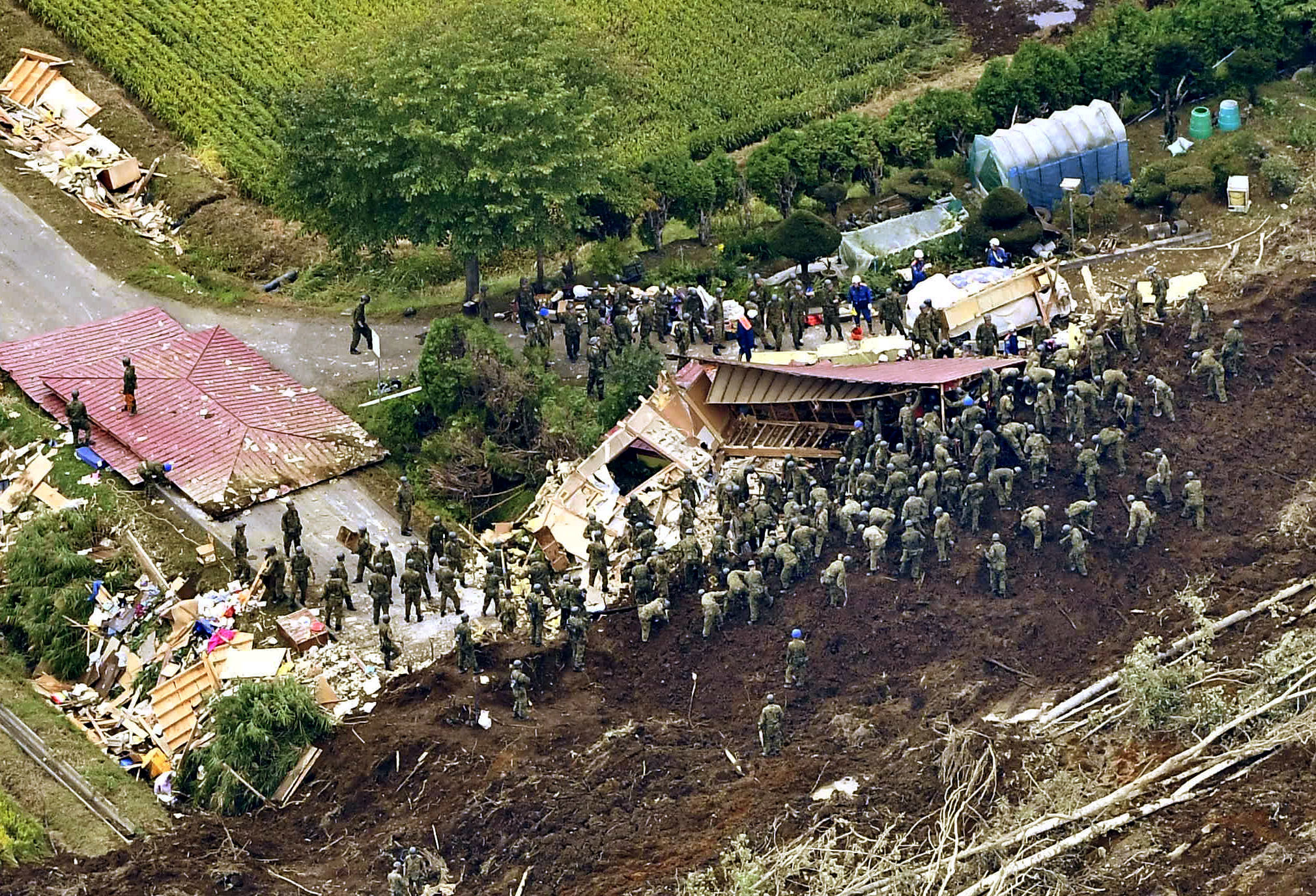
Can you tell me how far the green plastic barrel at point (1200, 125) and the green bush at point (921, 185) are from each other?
18.0 ft

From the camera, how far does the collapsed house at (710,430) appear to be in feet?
117

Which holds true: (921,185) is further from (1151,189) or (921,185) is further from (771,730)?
(771,730)

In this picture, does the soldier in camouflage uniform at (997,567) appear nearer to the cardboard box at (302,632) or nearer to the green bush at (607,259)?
the cardboard box at (302,632)

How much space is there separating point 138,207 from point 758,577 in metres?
20.0

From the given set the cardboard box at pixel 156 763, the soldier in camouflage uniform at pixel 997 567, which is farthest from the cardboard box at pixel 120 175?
the soldier in camouflage uniform at pixel 997 567

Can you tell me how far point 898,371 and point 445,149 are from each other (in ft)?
31.1

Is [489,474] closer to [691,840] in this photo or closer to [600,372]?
[600,372]

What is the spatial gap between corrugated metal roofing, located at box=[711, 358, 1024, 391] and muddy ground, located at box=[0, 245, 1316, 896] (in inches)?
82.3

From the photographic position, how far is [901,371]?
1438 inches

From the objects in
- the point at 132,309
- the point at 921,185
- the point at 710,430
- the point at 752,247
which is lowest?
the point at 710,430

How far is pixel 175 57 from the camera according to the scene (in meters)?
50.4

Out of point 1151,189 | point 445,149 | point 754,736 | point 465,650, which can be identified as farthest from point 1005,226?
point 465,650

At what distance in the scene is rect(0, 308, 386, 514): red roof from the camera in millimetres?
37594

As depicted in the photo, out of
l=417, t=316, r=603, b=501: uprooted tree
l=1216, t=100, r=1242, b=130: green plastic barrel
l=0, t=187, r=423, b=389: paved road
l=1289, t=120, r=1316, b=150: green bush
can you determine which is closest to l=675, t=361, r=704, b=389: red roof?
l=417, t=316, r=603, b=501: uprooted tree
